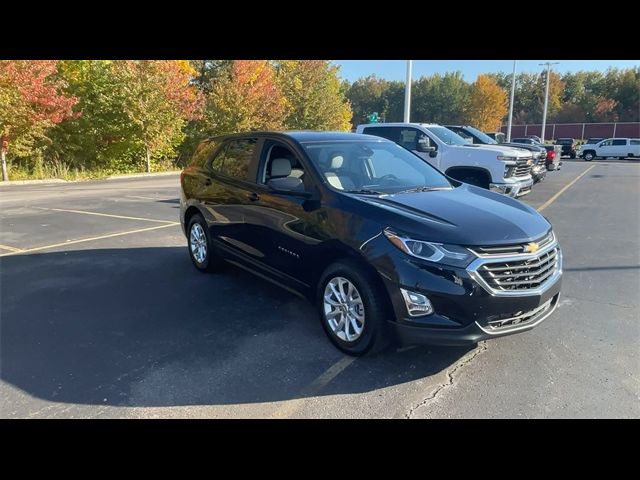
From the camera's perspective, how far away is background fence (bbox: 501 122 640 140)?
67438mm

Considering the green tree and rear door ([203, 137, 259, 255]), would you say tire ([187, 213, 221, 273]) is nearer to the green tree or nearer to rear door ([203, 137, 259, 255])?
rear door ([203, 137, 259, 255])

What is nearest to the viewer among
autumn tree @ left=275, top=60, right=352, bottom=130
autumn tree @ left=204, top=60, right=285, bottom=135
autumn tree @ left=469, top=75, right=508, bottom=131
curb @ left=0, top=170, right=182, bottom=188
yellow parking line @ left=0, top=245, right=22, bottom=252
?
yellow parking line @ left=0, top=245, right=22, bottom=252

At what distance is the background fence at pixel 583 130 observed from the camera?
67438 millimetres

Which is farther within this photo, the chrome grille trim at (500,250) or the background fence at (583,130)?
the background fence at (583,130)

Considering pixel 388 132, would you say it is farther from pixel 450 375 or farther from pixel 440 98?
pixel 440 98

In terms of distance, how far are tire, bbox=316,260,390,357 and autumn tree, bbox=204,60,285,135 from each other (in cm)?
2474

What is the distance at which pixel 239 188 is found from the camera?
5070 mm

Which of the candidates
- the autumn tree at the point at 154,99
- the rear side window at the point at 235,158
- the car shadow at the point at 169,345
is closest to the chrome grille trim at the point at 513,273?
the car shadow at the point at 169,345

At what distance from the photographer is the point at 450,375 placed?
3523 mm

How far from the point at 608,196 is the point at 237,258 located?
1314cm

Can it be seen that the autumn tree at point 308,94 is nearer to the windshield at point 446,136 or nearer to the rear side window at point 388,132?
the rear side window at point 388,132

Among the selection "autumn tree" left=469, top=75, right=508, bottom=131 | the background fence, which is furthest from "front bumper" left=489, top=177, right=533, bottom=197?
the background fence

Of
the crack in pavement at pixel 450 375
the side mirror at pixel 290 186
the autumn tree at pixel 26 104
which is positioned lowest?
the crack in pavement at pixel 450 375

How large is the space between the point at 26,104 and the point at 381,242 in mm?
18806
